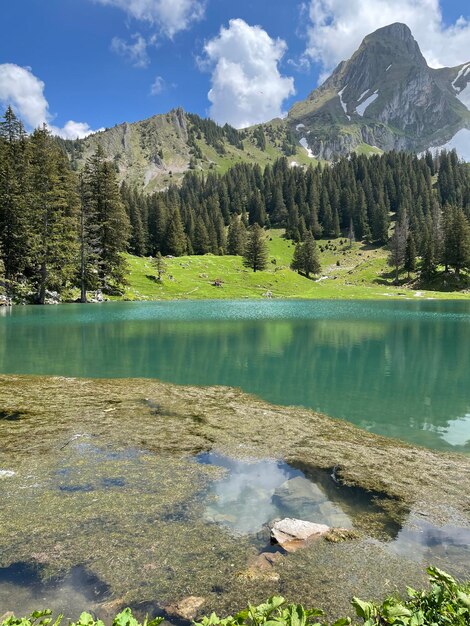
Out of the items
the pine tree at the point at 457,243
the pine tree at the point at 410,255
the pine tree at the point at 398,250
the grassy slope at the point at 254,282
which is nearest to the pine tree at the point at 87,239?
the grassy slope at the point at 254,282

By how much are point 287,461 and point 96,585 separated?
19.5 ft

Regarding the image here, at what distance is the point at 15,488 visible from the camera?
8.70 meters

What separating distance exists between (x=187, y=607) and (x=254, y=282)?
351ft

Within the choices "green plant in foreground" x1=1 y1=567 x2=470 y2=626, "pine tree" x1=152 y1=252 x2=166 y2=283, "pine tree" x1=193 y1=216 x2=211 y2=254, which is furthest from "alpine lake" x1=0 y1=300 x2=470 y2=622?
"pine tree" x1=193 y1=216 x2=211 y2=254

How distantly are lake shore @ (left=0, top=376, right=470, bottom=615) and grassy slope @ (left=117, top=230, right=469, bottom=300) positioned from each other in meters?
71.2

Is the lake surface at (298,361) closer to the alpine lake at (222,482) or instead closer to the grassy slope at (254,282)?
the alpine lake at (222,482)

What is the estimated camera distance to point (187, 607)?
534cm

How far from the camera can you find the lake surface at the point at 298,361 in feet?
54.3

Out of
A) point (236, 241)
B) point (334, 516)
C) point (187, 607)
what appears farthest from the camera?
point (236, 241)

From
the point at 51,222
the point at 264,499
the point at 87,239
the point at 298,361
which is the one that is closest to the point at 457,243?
the point at 87,239

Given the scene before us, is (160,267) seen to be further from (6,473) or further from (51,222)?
(6,473)

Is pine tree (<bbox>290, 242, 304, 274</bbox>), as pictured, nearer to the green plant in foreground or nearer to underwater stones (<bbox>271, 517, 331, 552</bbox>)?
underwater stones (<bbox>271, 517, 331, 552</bbox>)

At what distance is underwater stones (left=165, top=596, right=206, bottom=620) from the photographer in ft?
17.1

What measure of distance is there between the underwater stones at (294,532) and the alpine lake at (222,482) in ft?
0.60
